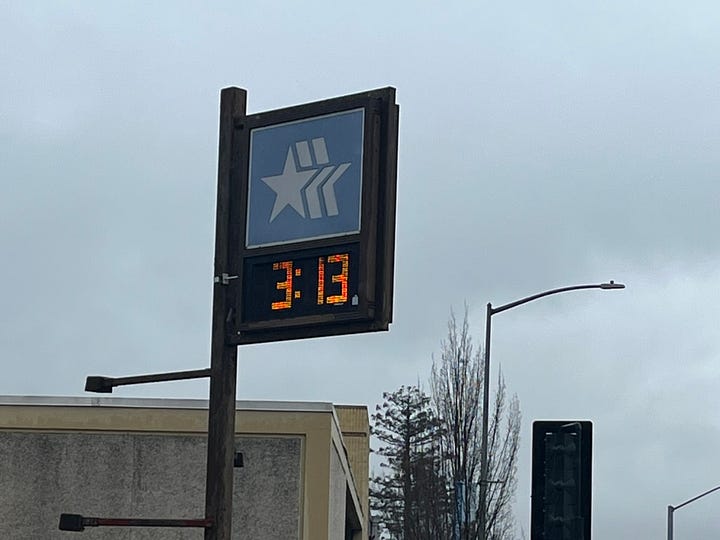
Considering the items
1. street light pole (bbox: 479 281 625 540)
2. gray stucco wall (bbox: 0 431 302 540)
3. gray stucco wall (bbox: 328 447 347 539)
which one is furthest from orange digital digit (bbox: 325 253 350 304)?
street light pole (bbox: 479 281 625 540)

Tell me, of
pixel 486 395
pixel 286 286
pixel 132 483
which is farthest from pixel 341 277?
pixel 486 395

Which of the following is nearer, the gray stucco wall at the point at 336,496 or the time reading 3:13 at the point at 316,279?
the time reading 3:13 at the point at 316,279

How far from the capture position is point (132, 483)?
17.1m

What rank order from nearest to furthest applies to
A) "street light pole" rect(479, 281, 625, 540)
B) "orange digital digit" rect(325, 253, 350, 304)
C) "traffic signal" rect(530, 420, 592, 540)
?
"orange digital digit" rect(325, 253, 350, 304)
"traffic signal" rect(530, 420, 592, 540)
"street light pole" rect(479, 281, 625, 540)

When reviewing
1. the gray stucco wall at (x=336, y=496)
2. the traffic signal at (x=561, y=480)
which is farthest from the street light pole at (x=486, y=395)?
the traffic signal at (x=561, y=480)

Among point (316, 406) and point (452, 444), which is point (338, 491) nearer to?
point (316, 406)

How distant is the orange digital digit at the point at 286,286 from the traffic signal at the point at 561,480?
3.19 m

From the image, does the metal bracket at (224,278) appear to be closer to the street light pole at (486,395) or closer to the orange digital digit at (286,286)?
the orange digital digit at (286,286)

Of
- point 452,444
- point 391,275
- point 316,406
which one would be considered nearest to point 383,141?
point 391,275

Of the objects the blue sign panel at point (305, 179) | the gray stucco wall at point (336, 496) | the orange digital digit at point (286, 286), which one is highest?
the blue sign panel at point (305, 179)

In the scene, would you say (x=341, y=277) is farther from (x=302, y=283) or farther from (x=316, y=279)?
(x=302, y=283)

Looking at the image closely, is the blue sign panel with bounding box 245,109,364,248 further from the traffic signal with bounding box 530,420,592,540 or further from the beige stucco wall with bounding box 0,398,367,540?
the beige stucco wall with bounding box 0,398,367,540

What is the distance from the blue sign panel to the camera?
28.9 ft

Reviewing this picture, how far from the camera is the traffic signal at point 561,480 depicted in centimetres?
1091
